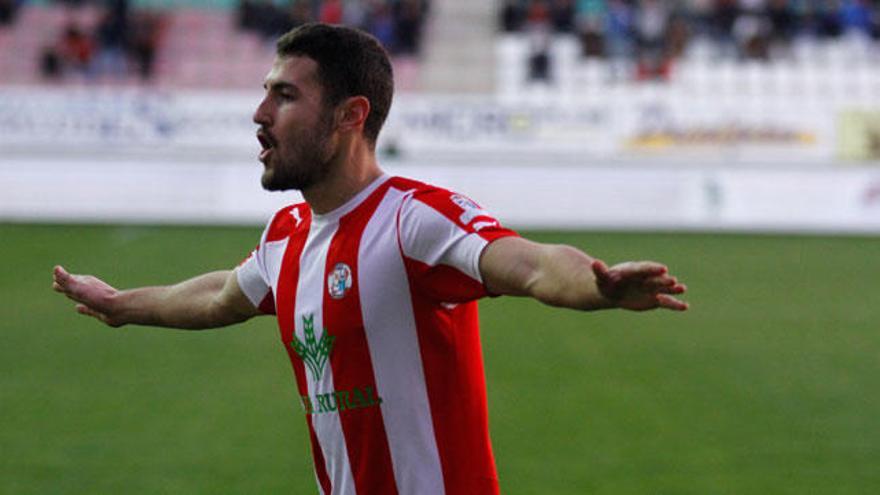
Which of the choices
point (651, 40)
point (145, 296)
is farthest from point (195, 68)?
point (145, 296)

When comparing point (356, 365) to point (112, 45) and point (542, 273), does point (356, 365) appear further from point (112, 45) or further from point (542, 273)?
point (112, 45)

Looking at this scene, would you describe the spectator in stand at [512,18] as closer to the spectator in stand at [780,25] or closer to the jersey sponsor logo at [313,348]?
the spectator in stand at [780,25]

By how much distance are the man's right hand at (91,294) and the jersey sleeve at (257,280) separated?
0.46 m

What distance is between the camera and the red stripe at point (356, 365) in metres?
3.44

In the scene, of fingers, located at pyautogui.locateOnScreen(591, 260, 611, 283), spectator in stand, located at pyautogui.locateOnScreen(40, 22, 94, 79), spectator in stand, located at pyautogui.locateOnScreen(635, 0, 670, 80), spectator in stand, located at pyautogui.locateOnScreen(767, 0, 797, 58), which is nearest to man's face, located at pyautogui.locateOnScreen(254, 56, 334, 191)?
fingers, located at pyautogui.locateOnScreen(591, 260, 611, 283)

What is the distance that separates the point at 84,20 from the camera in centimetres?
2972

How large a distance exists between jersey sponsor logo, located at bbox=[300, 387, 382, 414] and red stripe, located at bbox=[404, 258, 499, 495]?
0.15 metres

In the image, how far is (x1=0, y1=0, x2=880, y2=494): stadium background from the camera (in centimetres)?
826

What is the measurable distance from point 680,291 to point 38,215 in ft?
67.6

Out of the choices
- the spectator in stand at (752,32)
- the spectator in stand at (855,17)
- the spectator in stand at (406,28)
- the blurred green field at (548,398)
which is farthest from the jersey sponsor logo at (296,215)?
the spectator in stand at (855,17)

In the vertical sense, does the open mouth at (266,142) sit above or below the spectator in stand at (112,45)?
below

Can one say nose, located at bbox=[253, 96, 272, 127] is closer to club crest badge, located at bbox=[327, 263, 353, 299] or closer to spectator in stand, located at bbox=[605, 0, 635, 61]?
club crest badge, located at bbox=[327, 263, 353, 299]

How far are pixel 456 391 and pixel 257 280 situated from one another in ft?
2.57

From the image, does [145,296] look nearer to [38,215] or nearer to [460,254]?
[460,254]
